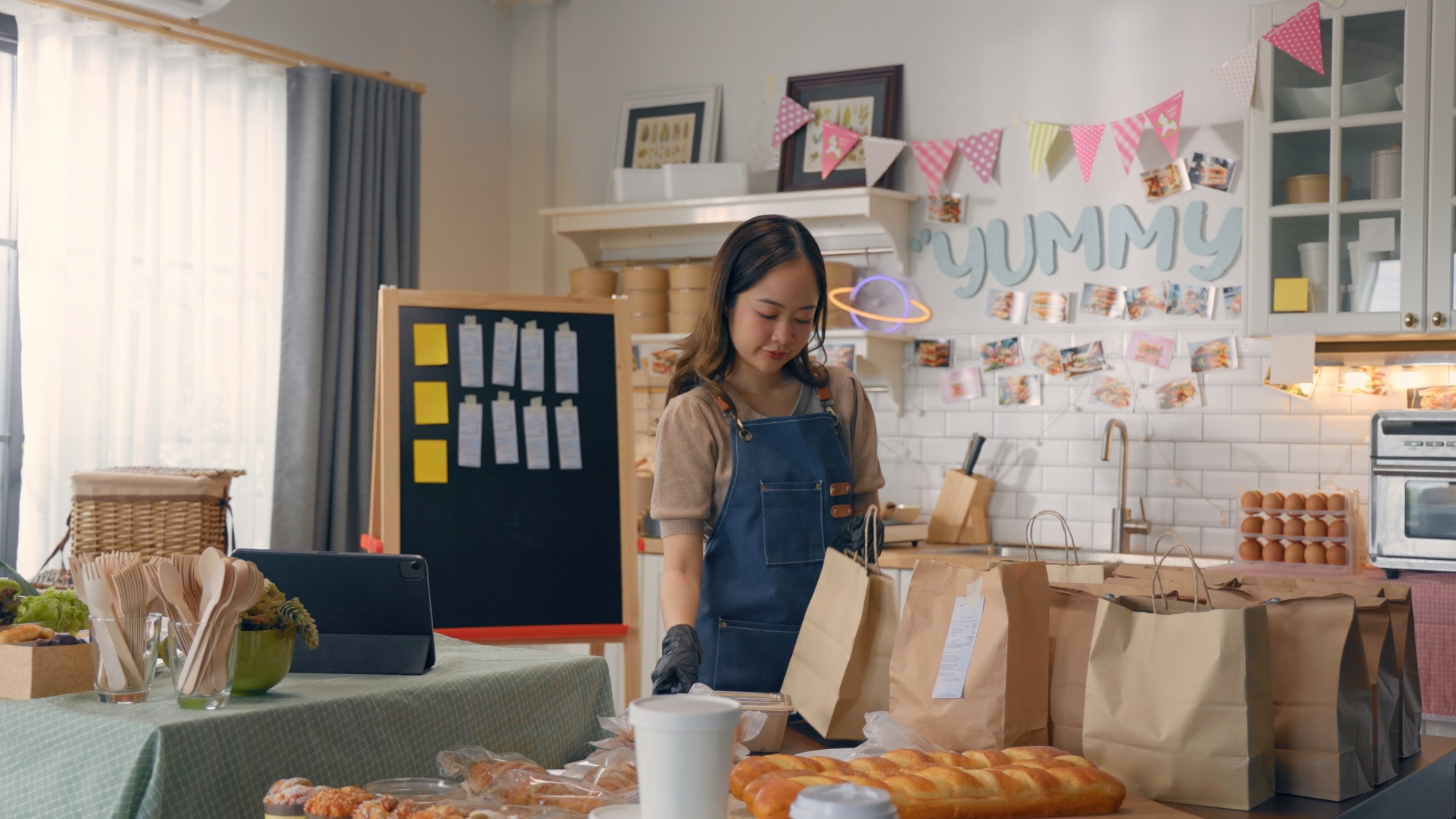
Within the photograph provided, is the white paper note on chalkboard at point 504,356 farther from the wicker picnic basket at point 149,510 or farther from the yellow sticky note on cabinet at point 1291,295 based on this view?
the yellow sticky note on cabinet at point 1291,295

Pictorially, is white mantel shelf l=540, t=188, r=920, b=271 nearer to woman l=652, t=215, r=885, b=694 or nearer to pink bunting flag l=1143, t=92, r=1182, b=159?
pink bunting flag l=1143, t=92, r=1182, b=159

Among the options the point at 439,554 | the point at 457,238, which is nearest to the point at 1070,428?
the point at 439,554

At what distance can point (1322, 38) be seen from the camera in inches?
138

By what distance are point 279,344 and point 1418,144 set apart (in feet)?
11.2

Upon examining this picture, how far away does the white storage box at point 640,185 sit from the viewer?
14.8 ft

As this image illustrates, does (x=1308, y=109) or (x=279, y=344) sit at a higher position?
(x=1308, y=109)

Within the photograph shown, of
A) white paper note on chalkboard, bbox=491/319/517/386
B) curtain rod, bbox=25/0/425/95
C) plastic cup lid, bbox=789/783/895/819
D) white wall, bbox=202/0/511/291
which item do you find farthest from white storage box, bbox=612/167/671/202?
plastic cup lid, bbox=789/783/895/819

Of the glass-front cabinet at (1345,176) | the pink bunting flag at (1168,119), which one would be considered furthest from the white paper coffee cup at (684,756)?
the pink bunting flag at (1168,119)

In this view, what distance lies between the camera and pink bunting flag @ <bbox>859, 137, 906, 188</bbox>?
4.22 meters

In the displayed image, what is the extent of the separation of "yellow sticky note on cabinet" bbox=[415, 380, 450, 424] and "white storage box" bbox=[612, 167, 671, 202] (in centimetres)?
154

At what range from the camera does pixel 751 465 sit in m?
2.07

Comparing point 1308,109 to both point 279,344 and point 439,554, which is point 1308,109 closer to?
point 439,554

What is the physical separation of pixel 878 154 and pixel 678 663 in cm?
293

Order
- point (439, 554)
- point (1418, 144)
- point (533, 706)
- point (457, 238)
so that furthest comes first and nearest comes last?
1. point (457, 238)
2. point (1418, 144)
3. point (439, 554)
4. point (533, 706)
